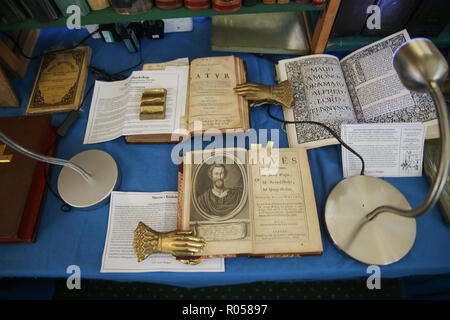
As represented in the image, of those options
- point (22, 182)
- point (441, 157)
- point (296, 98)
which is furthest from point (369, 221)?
point (22, 182)

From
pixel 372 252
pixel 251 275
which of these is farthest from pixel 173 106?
pixel 372 252

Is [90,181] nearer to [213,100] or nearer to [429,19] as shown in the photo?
[213,100]

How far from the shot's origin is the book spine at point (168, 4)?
741 millimetres

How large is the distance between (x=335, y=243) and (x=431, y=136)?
0.44 metres

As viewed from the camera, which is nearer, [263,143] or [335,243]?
[335,243]

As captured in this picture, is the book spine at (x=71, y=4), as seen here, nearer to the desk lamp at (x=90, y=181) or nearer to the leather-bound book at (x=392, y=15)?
the desk lamp at (x=90, y=181)

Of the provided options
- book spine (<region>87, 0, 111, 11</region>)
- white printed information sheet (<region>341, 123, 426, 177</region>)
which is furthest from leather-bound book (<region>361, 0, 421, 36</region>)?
book spine (<region>87, 0, 111, 11</region>)

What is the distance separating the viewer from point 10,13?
75 centimetres

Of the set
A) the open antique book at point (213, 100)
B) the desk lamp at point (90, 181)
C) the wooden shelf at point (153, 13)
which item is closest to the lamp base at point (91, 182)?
the desk lamp at point (90, 181)

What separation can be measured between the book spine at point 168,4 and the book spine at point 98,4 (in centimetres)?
15

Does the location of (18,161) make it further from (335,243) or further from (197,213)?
(335,243)

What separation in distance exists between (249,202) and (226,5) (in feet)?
1.84

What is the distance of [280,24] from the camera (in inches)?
39.1

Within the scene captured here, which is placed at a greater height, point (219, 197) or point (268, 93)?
point (268, 93)
